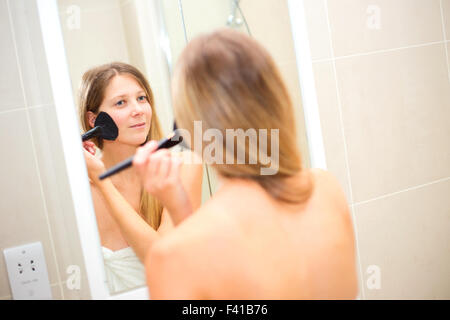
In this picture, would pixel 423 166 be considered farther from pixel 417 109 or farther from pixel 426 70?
pixel 426 70

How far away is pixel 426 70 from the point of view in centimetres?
120

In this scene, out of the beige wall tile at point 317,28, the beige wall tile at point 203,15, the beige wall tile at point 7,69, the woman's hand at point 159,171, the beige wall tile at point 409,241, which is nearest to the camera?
the woman's hand at point 159,171

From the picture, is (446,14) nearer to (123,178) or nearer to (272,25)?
(272,25)

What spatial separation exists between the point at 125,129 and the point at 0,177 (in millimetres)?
261

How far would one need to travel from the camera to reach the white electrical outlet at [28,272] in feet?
2.64

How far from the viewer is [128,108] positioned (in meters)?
0.83

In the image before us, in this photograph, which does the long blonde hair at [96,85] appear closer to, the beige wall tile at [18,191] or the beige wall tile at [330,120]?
the beige wall tile at [18,191]

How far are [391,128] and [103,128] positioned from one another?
0.81m

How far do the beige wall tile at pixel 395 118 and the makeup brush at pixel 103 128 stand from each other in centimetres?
62

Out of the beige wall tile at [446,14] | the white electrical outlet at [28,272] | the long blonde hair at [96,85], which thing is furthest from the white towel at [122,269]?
the beige wall tile at [446,14]

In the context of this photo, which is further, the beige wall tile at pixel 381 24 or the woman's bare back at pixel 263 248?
the beige wall tile at pixel 381 24
